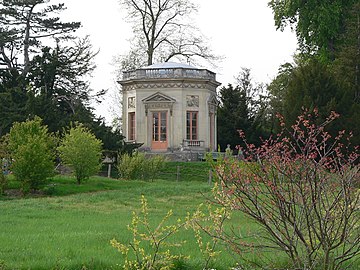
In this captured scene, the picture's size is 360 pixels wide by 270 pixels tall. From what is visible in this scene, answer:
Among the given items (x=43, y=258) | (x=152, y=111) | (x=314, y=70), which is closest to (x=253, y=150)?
(x=43, y=258)

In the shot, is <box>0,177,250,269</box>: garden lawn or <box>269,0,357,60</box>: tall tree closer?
<box>0,177,250,269</box>: garden lawn

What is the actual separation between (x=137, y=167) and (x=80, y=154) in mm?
5056

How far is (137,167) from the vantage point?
30.5 metres

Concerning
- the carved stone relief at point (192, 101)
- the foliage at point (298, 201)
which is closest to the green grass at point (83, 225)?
the foliage at point (298, 201)

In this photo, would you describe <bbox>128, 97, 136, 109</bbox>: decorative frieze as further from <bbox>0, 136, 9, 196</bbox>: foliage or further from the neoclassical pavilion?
<bbox>0, 136, 9, 196</bbox>: foliage

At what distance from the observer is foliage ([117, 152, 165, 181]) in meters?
30.3

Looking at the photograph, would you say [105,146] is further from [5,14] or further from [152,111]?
[5,14]

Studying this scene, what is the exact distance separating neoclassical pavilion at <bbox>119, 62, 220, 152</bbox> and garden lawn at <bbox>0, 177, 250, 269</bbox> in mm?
16207

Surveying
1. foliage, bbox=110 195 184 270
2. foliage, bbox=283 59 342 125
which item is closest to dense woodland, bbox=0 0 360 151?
foliage, bbox=283 59 342 125

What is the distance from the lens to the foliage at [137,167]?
30.3 metres

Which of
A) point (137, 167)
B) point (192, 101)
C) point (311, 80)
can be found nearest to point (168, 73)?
point (192, 101)

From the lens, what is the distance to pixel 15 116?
34.4 meters

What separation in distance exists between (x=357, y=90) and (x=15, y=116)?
22.5 meters

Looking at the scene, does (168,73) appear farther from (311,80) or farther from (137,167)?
(137,167)
